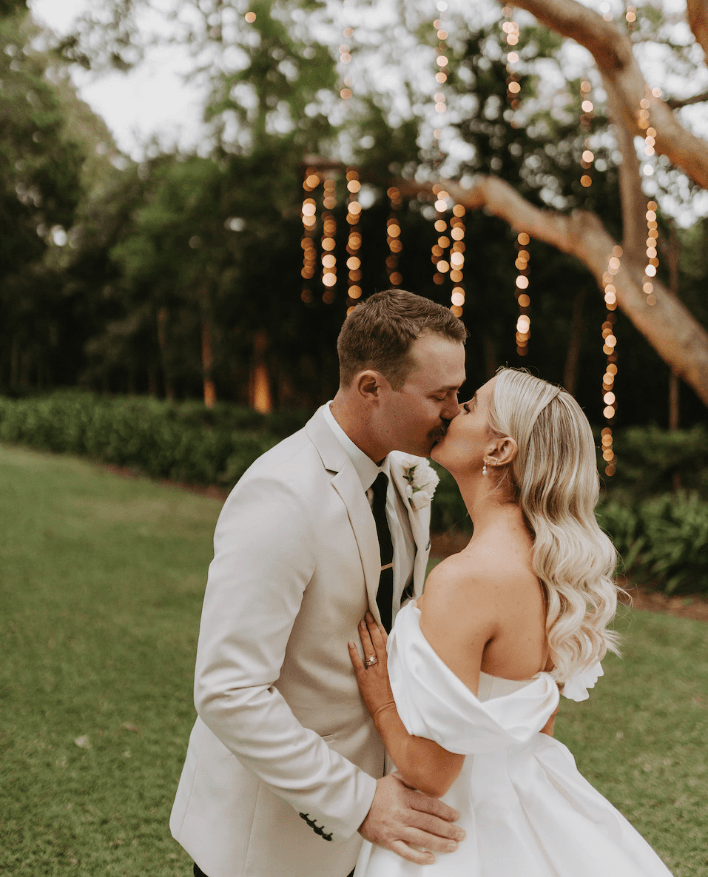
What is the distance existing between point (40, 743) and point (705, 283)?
48.6 ft

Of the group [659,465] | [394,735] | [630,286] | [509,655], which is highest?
[630,286]

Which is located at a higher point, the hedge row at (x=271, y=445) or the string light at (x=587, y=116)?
the string light at (x=587, y=116)

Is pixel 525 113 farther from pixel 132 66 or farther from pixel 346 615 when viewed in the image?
pixel 346 615

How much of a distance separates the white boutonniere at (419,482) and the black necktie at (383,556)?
144 millimetres

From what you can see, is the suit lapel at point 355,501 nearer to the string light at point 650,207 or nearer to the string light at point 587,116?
the string light at point 650,207

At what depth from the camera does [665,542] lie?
24.0 feet

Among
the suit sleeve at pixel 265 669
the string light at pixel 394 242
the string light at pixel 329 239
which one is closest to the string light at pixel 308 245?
the string light at pixel 329 239

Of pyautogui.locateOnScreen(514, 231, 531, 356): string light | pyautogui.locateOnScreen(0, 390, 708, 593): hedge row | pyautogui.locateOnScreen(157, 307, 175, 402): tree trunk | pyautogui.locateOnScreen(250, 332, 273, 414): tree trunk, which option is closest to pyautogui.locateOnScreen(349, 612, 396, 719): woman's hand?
pyautogui.locateOnScreen(0, 390, 708, 593): hedge row

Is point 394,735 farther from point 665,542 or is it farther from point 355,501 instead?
point 665,542

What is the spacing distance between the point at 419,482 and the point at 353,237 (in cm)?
1268

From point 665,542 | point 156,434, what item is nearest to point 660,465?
point 665,542

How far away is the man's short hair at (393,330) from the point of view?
173cm

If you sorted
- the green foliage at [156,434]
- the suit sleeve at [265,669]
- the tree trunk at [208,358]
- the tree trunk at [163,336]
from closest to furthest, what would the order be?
the suit sleeve at [265,669] < the green foliage at [156,434] < the tree trunk at [208,358] < the tree trunk at [163,336]

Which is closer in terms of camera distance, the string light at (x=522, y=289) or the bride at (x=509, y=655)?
the bride at (x=509, y=655)
